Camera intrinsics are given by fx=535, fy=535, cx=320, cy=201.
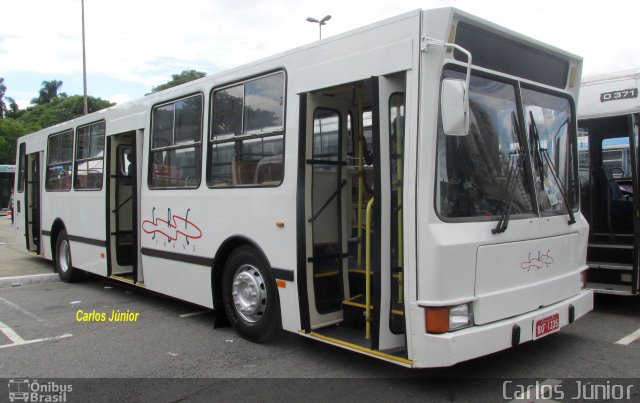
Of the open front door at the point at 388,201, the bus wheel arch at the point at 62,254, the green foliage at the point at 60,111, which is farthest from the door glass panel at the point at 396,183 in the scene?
the green foliage at the point at 60,111

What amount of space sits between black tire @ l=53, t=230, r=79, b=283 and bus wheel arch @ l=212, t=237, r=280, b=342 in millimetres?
4670

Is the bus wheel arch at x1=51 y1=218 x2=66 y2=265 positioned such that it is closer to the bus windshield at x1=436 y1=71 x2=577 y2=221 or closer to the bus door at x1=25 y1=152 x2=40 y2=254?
the bus door at x1=25 y1=152 x2=40 y2=254

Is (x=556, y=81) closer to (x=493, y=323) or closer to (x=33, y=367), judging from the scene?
(x=493, y=323)

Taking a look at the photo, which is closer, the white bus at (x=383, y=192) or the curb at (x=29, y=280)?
the white bus at (x=383, y=192)

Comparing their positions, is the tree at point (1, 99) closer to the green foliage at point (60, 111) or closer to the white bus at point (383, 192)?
the green foliage at point (60, 111)

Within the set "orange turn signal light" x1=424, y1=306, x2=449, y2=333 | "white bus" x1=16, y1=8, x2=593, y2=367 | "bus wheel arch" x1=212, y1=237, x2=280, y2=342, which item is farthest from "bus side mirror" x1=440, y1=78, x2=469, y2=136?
"bus wheel arch" x1=212, y1=237, x2=280, y2=342

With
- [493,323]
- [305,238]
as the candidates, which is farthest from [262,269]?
[493,323]

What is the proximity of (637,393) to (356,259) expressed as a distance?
251 cm

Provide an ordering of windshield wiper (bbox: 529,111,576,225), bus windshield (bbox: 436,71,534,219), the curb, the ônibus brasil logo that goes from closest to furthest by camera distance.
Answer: bus windshield (bbox: 436,71,534,219) → the ônibus brasil logo → windshield wiper (bbox: 529,111,576,225) → the curb

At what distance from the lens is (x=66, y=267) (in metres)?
9.53

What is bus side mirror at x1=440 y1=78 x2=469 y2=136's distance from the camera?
3635mm

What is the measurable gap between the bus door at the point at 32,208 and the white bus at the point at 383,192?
526 cm

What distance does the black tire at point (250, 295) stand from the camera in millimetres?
5234

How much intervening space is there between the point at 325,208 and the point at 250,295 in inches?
50.2
